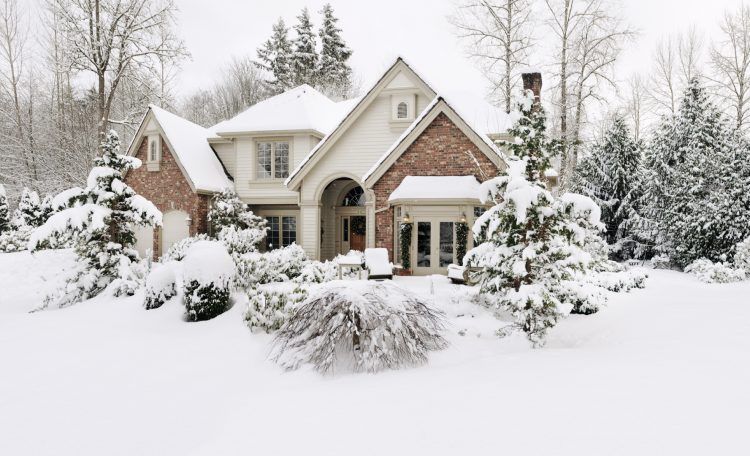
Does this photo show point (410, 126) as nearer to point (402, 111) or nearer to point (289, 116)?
point (402, 111)

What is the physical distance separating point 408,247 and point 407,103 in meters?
6.30

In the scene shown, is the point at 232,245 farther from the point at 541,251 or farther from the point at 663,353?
the point at 663,353

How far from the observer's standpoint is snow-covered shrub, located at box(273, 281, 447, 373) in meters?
6.88

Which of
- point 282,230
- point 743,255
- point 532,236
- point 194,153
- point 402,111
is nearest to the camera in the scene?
point 532,236

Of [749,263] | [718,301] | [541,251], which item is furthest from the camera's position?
[749,263]

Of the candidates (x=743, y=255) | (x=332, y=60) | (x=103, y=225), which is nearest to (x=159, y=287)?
(x=103, y=225)

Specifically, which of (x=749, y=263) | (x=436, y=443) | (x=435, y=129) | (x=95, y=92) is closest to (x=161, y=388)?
(x=436, y=443)

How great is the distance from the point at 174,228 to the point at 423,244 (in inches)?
451

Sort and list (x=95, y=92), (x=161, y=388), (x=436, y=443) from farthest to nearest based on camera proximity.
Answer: (x=95, y=92) → (x=161, y=388) → (x=436, y=443)

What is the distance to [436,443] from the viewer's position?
439 cm

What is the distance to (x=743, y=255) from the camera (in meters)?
16.2

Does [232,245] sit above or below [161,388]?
above

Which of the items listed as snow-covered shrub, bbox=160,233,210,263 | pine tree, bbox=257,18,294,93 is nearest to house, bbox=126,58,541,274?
snow-covered shrub, bbox=160,233,210,263

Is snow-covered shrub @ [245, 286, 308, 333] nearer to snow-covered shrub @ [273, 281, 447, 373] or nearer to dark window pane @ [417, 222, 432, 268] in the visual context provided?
snow-covered shrub @ [273, 281, 447, 373]
